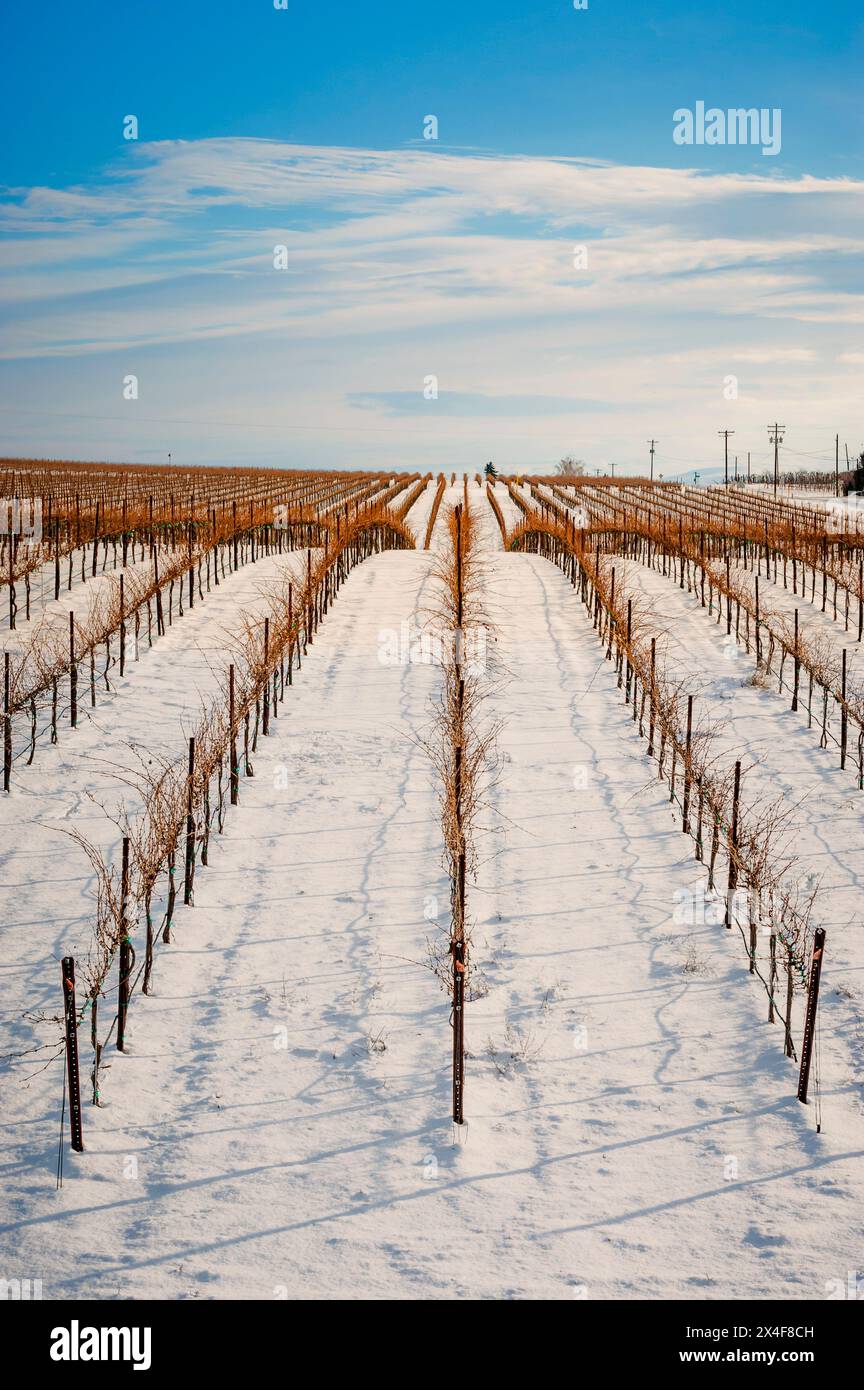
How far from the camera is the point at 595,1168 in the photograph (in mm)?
7652

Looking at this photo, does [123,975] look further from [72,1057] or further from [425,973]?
[425,973]

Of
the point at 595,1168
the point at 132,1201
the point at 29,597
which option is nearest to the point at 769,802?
the point at 595,1168

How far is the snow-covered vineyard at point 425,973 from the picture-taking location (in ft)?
23.0

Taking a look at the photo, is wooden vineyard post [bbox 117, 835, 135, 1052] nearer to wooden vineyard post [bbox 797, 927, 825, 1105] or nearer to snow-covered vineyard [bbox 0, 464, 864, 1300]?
snow-covered vineyard [bbox 0, 464, 864, 1300]

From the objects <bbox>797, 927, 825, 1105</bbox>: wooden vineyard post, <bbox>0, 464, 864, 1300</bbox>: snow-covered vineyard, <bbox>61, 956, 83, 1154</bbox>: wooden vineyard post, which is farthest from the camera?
<bbox>797, 927, 825, 1105</bbox>: wooden vineyard post

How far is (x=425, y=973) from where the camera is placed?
34.1 ft

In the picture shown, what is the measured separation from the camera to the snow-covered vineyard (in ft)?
23.0

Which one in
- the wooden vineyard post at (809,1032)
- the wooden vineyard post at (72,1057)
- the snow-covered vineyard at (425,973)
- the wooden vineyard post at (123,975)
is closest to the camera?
the snow-covered vineyard at (425,973)

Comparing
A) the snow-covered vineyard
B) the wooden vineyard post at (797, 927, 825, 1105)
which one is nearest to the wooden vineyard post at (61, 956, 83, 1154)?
the snow-covered vineyard

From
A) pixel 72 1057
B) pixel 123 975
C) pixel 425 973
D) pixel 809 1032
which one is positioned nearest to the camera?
pixel 72 1057

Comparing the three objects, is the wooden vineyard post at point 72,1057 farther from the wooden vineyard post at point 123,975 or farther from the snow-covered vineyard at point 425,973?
the wooden vineyard post at point 123,975

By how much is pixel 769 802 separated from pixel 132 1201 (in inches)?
410

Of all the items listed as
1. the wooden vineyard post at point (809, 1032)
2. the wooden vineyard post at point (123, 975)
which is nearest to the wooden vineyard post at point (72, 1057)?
the wooden vineyard post at point (123, 975)

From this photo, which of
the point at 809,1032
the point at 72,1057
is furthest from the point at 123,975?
the point at 809,1032
